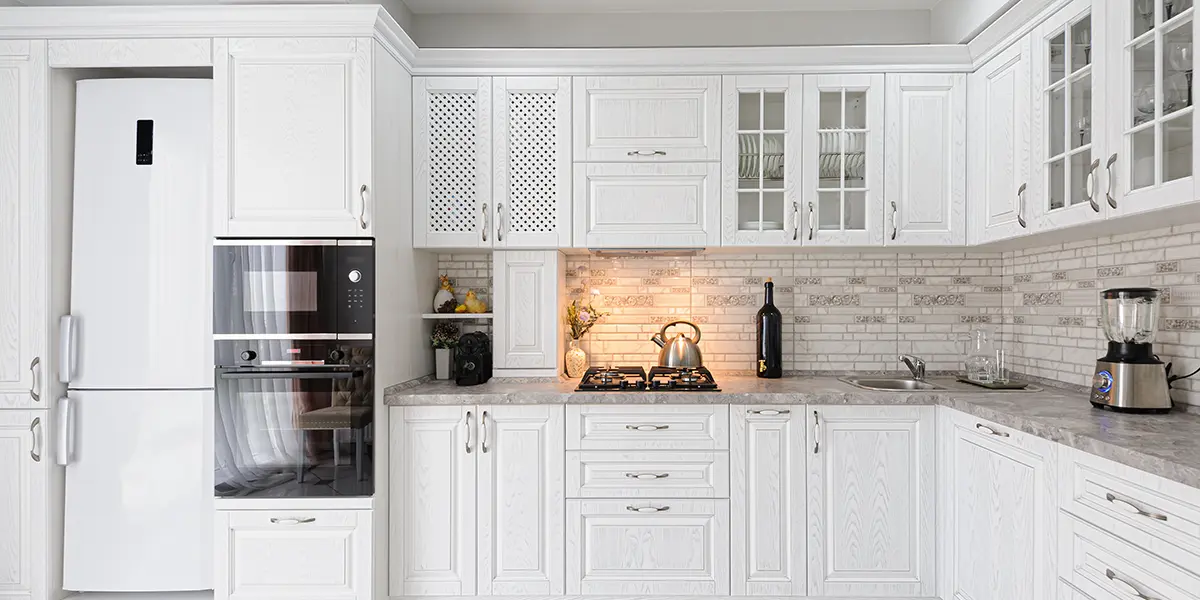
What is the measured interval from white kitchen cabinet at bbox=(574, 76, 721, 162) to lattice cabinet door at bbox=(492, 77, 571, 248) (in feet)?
0.51

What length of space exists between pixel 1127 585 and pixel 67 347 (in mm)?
3595

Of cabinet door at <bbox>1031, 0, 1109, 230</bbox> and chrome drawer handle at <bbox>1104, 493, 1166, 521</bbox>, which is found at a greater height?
cabinet door at <bbox>1031, 0, 1109, 230</bbox>

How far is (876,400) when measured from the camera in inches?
→ 102

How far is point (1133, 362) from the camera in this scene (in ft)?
6.72

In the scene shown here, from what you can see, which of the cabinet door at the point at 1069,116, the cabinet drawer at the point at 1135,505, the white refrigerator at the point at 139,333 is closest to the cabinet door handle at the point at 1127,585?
the cabinet drawer at the point at 1135,505

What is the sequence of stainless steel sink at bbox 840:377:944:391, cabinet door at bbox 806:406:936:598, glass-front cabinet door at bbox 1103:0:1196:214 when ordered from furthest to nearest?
stainless steel sink at bbox 840:377:944:391 < cabinet door at bbox 806:406:936:598 < glass-front cabinet door at bbox 1103:0:1196:214

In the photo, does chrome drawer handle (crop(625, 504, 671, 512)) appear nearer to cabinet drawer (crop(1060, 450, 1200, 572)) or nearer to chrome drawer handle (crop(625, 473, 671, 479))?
chrome drawer handle (crop(625, 473, 671, 479))

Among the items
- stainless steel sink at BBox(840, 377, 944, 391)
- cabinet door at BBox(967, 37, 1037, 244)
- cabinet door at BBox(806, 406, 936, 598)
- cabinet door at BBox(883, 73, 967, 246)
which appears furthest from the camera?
stainless steel sink at BBox(840, 377, 944, 391)

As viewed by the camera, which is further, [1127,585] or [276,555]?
[276,555]

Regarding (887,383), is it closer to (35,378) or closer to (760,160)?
(760,160)

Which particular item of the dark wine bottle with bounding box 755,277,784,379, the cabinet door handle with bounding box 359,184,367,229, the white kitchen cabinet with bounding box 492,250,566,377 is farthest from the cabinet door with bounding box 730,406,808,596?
the cabinet door handle with bounding box 359,184,367,229

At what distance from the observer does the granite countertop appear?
159 cm

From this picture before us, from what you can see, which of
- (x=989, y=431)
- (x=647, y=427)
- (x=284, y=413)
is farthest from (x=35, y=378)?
(x=989, y=431)

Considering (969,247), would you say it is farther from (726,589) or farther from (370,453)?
(370,453)
